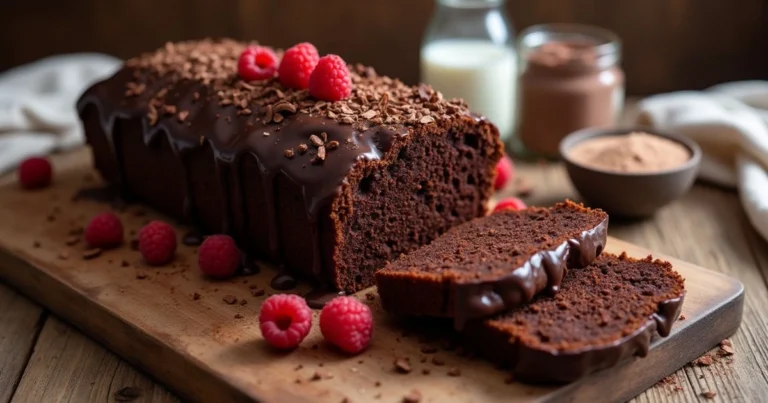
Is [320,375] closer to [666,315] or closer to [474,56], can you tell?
[666,315]

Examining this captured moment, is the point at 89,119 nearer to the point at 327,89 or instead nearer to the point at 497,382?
the point at 327,89

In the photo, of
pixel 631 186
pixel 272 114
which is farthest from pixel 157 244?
pixel 631 186

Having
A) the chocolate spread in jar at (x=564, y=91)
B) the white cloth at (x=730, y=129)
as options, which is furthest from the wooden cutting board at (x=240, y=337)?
the chocolate spread in jar at (x=564, y=91)

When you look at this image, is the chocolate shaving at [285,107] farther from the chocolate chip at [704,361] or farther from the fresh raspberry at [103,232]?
the chocolate chip at [704,361]

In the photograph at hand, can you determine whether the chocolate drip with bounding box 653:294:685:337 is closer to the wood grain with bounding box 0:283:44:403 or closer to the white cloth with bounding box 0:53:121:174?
the wood grain with bounding box 0:283:44:403

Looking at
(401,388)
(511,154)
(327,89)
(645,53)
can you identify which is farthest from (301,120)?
(645,53)
